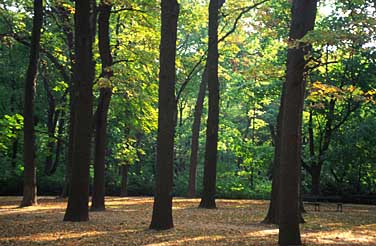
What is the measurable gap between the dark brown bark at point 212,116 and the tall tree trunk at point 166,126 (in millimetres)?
7533

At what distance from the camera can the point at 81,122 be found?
13.0 metres

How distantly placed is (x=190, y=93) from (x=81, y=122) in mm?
27333

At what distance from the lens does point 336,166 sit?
27.2 m

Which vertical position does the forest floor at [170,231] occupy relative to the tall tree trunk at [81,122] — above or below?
below

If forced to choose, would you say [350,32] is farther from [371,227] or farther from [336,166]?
[336,166]

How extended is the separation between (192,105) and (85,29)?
31.3 metres

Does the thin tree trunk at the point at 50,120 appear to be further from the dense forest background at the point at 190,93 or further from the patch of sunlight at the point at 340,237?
the patch of sunlight at the point at 340,237

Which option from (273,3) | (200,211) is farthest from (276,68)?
(273,3)

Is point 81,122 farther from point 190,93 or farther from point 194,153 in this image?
point 190,93

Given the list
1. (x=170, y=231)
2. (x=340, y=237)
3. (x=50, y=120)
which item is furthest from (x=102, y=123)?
(x=50, y=120)

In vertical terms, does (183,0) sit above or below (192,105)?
above

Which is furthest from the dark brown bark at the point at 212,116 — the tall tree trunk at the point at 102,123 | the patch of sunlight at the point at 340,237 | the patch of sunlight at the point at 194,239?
the patch of sunlight at the point at 194,239

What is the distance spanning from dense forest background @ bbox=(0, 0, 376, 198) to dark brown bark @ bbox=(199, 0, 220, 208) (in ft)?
2.45

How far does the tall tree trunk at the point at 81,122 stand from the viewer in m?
12.9
